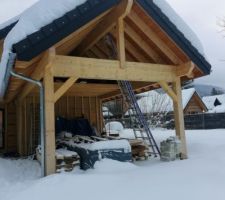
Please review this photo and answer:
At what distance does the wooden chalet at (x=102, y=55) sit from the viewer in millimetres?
6788

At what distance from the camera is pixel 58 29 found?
21.7ft

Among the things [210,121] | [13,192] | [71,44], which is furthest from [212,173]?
[210,121]

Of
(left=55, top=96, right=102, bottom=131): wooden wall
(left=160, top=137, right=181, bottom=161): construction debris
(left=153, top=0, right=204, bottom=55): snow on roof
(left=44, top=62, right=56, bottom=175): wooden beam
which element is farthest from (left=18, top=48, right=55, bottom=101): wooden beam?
(left=55, top=96, right=102, bottom=131): wooden wall

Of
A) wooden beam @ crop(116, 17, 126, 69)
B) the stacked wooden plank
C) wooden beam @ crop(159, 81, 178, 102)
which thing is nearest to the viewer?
wooden beam @ crop(116, 17, 126, 69)

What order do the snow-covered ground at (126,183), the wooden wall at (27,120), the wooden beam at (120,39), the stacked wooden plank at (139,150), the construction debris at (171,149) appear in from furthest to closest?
1. the wooden wall at (27,120)
2. the stacked wooden plank at (139,150)
3. the construction debris at (171,149)
4. the wooden beam at (120,39)
5. the snow-covered ground at (126,183)

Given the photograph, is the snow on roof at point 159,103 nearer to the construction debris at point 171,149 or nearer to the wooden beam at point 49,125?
the construction debris at point 171,149

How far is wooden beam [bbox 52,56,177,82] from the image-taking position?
746cm

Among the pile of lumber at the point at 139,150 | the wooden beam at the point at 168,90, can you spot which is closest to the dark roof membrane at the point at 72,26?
the wooden beam at the point at 168,90

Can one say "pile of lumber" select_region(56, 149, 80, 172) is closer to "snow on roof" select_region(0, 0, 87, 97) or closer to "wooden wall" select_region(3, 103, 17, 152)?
"snow on roof" select_region(0, 0, 87, 97)

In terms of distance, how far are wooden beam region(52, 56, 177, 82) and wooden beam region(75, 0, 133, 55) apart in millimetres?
994

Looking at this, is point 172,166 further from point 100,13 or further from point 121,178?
point 100,13

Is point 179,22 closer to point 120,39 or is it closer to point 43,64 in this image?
point 120,39

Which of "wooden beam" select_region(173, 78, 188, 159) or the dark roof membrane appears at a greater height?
the dark roof membrane

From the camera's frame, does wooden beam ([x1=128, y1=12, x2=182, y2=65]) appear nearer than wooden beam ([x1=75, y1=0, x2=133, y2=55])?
No
